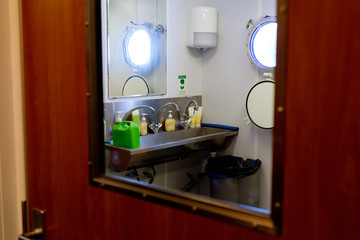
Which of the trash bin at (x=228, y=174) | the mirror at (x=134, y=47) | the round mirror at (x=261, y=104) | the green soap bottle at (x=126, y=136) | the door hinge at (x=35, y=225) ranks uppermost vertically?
the mirror at (x=134, y=47)

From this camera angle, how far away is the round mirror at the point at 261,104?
9.09 ft

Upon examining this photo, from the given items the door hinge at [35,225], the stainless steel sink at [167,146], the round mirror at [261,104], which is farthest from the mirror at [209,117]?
the door hinge at [35,225]

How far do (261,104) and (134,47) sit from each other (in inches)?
40.4

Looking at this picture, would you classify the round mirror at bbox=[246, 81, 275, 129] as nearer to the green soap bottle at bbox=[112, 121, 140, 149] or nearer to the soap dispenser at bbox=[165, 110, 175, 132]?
the soap dispenser at bbox=[165, 110, 175, 132]

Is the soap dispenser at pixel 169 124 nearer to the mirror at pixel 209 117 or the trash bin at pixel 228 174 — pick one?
the mirror at pixel 209 117

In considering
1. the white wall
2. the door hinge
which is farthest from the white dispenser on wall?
the door hinge

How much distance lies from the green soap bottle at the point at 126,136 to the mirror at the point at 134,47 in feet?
0.89

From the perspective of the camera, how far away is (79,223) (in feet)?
3.78

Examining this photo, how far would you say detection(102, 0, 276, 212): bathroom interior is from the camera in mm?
2631

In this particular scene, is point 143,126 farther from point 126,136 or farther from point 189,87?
point 189,87

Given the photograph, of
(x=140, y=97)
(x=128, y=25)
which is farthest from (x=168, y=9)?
(x=140, y=97)

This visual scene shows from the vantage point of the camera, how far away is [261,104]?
9.22ft

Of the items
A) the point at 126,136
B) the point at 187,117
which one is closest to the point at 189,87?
the point at 187,117

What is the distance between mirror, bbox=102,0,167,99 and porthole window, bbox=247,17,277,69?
2.23ft
